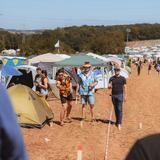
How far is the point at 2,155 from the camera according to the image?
201 cm

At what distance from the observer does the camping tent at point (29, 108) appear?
13.8 metres

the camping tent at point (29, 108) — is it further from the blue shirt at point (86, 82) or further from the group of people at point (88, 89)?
the blue shirt at point (86, 82)

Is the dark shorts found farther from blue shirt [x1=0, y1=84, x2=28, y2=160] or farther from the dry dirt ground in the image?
blue shirt [x1=0, y1=84, x2=28, y2=160]

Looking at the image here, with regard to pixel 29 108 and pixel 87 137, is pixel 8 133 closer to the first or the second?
pixel 87 137

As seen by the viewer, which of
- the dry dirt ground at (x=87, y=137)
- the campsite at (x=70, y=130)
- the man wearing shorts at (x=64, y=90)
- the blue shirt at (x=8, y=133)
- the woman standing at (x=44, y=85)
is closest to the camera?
the blue shirt at (x=8, y=133)

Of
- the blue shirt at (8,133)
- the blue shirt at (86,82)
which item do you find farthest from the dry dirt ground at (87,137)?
the blue shirt at (8,133)

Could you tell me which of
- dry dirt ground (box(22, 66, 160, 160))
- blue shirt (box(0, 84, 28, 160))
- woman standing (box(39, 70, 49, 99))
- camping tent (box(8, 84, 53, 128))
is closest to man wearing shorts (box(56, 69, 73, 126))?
dry dirt ground (box(22, 66, 160, 160))

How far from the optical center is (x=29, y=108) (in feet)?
45.6

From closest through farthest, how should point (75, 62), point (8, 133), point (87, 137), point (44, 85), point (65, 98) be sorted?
point (8, 133) → point (87, 137) → point (65, 98) → point (44, 85) → point (75, 62)

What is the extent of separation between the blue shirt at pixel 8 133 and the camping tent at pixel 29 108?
11.4m

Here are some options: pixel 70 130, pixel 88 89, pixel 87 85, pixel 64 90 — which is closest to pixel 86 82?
pixel 87 85

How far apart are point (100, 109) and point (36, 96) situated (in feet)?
15.9

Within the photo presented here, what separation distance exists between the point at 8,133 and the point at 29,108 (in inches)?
471

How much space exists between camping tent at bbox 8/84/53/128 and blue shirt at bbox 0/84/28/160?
37.4 ft
